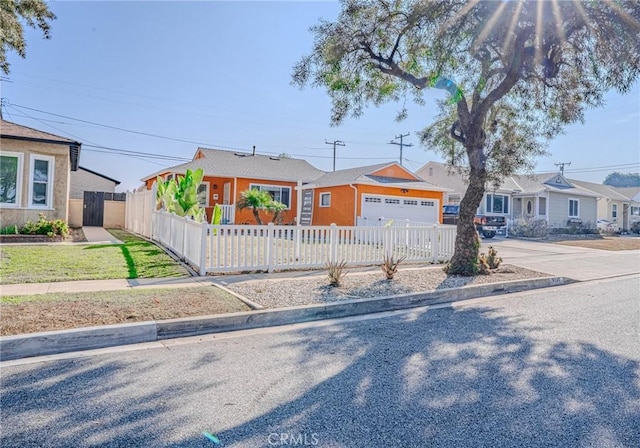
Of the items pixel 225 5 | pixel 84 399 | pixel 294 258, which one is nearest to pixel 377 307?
pixel 294 258

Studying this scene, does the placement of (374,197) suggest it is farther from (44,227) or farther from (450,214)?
(44,227)

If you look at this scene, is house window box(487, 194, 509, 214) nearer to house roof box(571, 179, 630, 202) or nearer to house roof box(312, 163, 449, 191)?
house roof box(312, 163, 449, 191)

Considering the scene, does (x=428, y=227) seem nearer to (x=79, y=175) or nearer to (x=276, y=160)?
(x=276, y=160)

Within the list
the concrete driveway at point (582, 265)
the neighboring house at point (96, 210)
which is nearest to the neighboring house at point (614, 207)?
the concrete driveway at point (582, 265)

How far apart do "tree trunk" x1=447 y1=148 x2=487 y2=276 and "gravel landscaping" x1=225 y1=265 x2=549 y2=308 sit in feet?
1.15

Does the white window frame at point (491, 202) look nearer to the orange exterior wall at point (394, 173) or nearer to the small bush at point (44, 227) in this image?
the orange exterior wall at point (394, 173)

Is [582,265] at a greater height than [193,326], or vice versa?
[582,265]

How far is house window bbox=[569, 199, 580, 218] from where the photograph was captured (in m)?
32.7

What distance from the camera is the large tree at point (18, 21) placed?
21.8 ft

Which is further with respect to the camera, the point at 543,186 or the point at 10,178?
the point at 543,186

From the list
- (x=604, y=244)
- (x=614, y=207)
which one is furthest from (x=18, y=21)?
(x=614, y=207)

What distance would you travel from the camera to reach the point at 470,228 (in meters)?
9.94

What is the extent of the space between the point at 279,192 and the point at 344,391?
63.1 ft

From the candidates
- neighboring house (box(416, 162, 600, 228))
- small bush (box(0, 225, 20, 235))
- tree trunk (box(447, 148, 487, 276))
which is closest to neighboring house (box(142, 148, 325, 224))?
small bush (box(0, 225, 20, 235))
